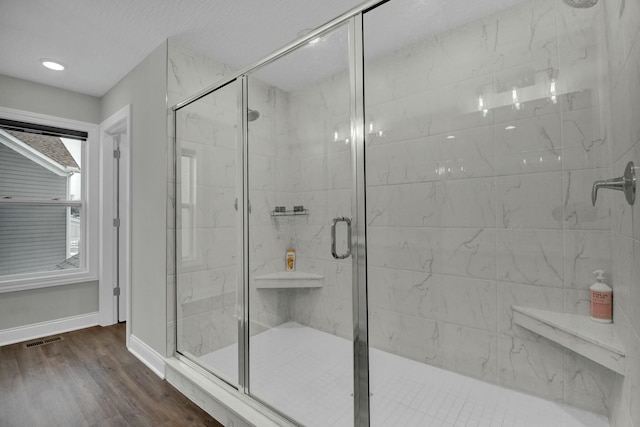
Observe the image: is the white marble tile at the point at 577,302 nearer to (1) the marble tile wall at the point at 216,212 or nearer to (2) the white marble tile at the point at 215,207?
(1) the marble tile wall at the point at 216,212

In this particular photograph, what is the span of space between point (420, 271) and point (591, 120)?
938 millimetres

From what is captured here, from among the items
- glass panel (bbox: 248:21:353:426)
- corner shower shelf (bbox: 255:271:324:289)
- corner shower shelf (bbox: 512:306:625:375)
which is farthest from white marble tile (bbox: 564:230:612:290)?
corner shower shelf (bbox: 255:271:324:289)

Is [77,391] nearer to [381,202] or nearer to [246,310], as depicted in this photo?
[246,310]

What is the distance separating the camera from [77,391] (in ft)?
6.67

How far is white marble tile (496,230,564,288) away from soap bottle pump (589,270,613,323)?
0.11 m

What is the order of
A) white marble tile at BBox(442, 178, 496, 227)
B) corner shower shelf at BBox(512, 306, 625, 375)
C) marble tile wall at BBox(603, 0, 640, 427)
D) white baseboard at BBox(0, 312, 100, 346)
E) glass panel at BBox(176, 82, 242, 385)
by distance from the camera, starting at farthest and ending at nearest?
white baseboard at BBox(0, 312, 100, 346), glass panel at BBox(176, 82, 242, 385), white marble tile at BBox(442, 178, 496, 227), corner shower shelf at BBox(512, 306, 625, 375), marble tile wall at BBox(603, 0, 640, 427)

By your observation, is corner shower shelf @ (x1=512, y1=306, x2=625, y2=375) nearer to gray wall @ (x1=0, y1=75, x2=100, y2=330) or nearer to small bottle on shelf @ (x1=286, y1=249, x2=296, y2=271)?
small bottle on shelf @ (x1=286, y1=249, x2=296, y2=271)

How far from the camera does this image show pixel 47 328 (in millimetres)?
2994

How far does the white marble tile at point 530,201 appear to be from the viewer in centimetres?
121

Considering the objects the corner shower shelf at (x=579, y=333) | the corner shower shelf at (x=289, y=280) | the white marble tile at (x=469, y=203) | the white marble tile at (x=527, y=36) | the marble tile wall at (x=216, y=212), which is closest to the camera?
the corner shower shelf at (x=579, y=333)

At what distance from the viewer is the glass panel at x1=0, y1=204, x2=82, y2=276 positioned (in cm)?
288

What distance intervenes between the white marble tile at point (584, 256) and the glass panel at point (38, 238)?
4.08 meters

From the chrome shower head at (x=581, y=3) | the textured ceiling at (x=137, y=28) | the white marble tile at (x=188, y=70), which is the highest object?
the textured ceiling at (x=137, y=28)

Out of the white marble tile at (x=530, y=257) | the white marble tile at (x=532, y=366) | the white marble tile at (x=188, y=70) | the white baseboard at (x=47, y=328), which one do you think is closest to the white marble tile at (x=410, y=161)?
the white marble tile at (x=530, y=257)
